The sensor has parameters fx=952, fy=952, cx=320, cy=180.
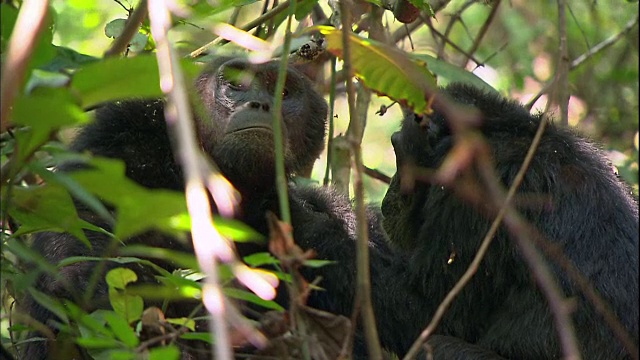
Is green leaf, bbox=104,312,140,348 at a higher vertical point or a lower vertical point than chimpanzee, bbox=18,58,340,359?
lower

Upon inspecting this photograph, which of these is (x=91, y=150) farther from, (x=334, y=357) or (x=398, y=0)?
(x=334, y=357)

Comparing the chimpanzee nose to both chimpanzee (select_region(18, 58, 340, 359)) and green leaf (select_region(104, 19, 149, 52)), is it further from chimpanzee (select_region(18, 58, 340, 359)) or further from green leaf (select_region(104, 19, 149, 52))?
green leaf (select_region(104, 19, 149, 52))

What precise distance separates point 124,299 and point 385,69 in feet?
4.42

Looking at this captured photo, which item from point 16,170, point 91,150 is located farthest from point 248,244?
point 16,170

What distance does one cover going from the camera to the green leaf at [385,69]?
11.7ft

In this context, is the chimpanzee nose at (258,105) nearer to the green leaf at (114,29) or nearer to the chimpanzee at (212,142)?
the chimpanzee at (212,142)

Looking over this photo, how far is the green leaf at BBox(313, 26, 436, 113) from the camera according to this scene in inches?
141

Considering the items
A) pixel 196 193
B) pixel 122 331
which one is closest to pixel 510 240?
pixel 122 331

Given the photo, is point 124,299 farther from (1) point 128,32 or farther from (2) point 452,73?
(2) point 452,73

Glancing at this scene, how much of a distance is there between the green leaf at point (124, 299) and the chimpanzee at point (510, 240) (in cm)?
201

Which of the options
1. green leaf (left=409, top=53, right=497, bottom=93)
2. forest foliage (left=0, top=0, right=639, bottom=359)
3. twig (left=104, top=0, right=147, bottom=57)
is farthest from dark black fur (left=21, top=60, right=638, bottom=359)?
twig (left=104, top=0, right=147, bottom=57)

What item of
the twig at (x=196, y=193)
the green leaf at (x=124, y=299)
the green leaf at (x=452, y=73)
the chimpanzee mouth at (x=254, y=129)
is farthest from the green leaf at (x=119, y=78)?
the green leaf at (x=452, y=73)

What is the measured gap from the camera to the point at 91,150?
5.23m

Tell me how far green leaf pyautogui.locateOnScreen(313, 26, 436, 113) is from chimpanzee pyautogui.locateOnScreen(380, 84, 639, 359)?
1211mm
